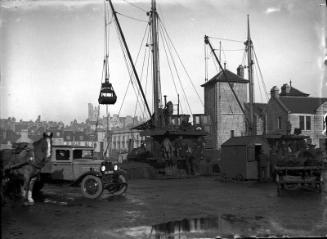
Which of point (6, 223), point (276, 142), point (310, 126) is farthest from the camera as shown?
point (310, 126)

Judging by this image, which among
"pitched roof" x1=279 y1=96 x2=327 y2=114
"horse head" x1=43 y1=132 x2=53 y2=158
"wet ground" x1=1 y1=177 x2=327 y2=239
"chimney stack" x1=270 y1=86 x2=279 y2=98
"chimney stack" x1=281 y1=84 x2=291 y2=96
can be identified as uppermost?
"chimney stack" x1=281 y1=84 x2=291 y2=96

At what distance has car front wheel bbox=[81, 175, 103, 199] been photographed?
45.8 ft

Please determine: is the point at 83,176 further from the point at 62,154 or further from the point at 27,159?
the point at 27,159

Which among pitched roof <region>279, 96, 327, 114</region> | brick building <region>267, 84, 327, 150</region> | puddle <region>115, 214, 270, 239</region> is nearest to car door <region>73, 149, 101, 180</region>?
puddle <region>115, 214, 270, 239</region>

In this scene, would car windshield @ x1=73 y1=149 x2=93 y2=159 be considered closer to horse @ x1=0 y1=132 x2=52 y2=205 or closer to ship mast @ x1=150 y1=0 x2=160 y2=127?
horse @ x1=0 y1=132 x2=52 y2=205

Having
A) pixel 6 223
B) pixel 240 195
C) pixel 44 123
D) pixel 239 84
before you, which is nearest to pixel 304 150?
pixel 240 195

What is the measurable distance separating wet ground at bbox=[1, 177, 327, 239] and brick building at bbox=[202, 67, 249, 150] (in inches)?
1668

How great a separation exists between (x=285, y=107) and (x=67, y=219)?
120 feet

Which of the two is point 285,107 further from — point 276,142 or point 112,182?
point 112,182

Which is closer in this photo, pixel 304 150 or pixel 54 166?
pixel 54 166

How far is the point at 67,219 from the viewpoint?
9.71 metres

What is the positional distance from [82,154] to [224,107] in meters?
45.5

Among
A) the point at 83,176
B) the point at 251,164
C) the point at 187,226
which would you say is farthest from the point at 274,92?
the point at 187,226

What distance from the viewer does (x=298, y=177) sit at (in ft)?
53.0
